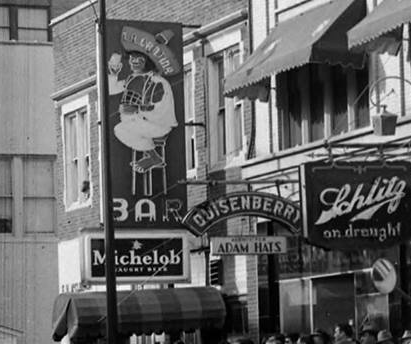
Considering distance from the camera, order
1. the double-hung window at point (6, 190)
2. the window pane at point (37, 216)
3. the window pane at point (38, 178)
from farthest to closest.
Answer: the window pane at point (38, 178) → the window pane at point (37, 216) → the double-hung window at point (6, 190)

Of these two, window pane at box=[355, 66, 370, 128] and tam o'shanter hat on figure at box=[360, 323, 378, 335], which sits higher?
window pane at box=[355, 66, 370, 128]

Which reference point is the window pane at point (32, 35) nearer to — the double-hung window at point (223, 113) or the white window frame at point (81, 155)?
the white window frame at point (81, 155)

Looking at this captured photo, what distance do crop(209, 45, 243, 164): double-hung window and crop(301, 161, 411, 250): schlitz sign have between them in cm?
699

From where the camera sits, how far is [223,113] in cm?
2858

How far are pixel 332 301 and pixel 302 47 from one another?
3996 mm

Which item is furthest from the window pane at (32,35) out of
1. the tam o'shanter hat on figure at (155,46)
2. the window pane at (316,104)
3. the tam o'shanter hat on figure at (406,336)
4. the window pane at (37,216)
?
the tam o'shanter hat on figure at (406,336)

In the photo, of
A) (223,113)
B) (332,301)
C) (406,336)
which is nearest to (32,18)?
(223,113)

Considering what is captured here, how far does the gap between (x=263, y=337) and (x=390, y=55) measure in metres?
5.99

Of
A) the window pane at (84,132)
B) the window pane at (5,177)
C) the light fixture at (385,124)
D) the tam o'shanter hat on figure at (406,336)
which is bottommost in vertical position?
the tam o'shanter hat on figure at (406,336)

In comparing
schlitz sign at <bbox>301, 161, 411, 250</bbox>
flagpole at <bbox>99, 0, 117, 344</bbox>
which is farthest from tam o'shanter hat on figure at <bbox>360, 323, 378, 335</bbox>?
flagpole at <bbox>99, 0, 117, 344</bbox>

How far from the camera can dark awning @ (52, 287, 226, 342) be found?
2788cm

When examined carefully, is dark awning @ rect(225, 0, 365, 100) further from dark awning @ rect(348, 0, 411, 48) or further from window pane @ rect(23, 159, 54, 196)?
window pane @ rect(23, 159, 54, 196)

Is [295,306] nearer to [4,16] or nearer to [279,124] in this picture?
[279,124]

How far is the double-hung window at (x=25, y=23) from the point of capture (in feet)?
202
